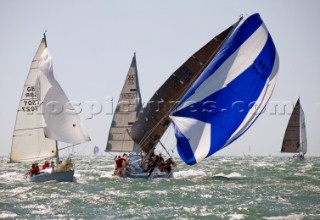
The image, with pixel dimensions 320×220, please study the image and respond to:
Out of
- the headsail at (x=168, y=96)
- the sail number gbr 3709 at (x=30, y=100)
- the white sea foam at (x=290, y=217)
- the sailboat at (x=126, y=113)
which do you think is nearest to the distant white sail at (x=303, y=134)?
the sailboat at (x=126, y=113)

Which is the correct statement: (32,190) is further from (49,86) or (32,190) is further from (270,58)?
(270,58)

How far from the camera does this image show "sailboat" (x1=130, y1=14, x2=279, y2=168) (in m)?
27.9

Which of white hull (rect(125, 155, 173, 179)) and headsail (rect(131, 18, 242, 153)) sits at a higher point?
headsail (rect(131, 18, 242, 153))

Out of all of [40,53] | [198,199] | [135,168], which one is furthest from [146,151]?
[198,199]

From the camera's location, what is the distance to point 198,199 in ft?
72.3

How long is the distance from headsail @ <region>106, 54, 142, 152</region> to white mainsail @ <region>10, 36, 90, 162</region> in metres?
10.8

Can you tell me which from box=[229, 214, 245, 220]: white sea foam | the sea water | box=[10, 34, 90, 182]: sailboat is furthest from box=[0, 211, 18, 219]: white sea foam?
box=[10, 34, 90, 182]: sailboat

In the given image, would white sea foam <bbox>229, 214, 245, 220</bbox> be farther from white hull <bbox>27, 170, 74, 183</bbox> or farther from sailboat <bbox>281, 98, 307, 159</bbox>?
sailboat <bbox>281, 98, 307, 159</bbox>

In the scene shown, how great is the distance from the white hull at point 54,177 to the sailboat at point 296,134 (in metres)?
49.3

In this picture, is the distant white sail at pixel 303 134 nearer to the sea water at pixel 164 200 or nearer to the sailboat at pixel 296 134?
the sailboat at pixel 296 134

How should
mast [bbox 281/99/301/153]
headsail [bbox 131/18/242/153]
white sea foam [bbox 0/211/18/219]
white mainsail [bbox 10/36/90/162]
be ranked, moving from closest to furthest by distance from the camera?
white sea foam [bbox 0/211/18/219] < headsail [bbox 131/18/242/153] < white mainsail [bbox 10/36/90/162] < mast [bbox 281/99/301/153]

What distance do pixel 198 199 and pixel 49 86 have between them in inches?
553

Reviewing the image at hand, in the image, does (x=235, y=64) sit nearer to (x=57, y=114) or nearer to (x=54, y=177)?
(x=57, y=114)

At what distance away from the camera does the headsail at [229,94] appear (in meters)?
27.9
